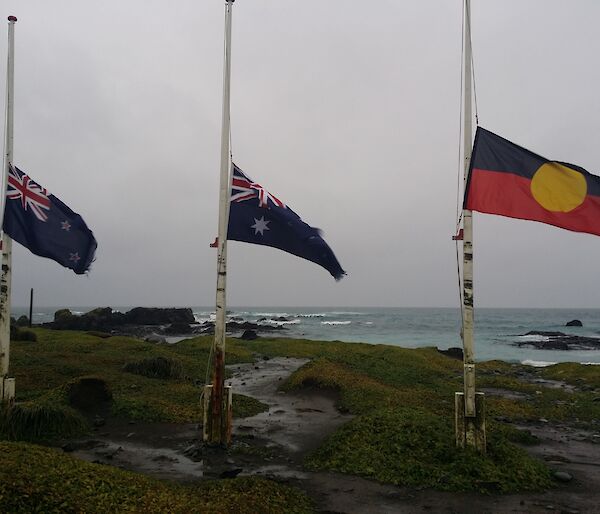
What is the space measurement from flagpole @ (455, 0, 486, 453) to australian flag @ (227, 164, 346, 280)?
9.83ft

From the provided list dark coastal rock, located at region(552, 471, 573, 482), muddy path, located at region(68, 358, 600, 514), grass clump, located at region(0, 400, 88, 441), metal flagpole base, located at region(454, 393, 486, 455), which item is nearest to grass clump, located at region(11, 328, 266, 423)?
muddy path, located at region(68, 358, 600, 514)

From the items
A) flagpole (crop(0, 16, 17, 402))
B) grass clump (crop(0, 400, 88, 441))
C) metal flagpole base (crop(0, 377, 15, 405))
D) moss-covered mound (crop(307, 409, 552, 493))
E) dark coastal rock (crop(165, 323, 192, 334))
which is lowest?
dark coastal rock (crop(165, 323, 192, 334))

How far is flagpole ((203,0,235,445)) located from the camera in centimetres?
1130

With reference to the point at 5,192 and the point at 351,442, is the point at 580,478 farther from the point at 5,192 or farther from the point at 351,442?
the point at 5,192

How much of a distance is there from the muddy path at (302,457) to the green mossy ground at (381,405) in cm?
51

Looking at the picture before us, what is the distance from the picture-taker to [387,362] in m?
28.2

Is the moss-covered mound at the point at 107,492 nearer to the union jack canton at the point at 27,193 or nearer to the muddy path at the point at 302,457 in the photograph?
the muddy path at the point at 302,457

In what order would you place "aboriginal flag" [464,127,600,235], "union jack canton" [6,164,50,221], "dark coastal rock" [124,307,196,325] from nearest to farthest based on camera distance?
"aboriginal flag" [464,127,600,235]
"union jack canton" [6,164,50,221]
"dark coastal rock" [124,307,196,325]

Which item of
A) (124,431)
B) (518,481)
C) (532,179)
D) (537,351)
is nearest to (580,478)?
(518,481)

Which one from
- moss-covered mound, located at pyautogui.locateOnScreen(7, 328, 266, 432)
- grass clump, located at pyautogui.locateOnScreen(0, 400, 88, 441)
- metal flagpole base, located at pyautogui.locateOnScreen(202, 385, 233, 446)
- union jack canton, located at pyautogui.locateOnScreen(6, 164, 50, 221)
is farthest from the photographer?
moss-covered mound, located at pyautogui.locateOnScreen(7, 328, 266, 432)

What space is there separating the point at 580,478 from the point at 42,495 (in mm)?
10708

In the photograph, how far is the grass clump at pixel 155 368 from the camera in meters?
20.8

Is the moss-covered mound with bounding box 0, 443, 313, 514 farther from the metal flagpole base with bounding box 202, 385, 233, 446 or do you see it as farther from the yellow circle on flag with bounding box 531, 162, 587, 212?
the yellow circle on flag with bounding box 531, 162, 587, 212

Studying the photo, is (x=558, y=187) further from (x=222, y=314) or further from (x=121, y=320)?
(x=121, y=320)
